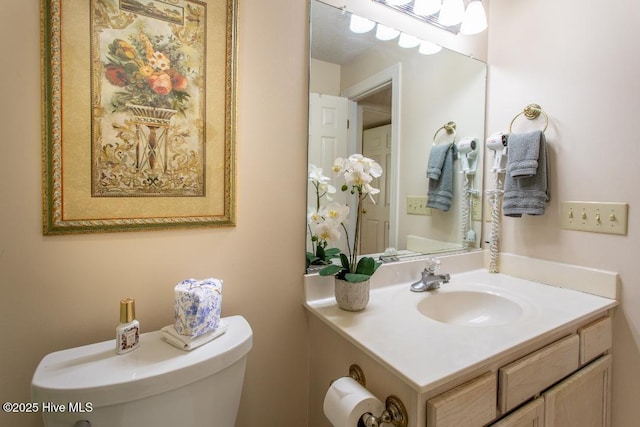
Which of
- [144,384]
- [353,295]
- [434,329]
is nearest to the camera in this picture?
[144,384]

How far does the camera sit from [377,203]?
50.4 inches

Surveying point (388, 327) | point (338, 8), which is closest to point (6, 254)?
point (388, 327)

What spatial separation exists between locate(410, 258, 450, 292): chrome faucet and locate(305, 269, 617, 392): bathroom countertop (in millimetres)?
24

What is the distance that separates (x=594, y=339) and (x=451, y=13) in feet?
4.52

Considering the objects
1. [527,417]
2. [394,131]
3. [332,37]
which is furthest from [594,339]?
[332,37]

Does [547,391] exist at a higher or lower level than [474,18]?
lower

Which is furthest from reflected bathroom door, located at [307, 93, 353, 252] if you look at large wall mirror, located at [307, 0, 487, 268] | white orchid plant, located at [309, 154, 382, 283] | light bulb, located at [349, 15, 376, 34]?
light bulb, located at [349, 15, 376, 34]

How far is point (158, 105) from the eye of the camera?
837 mm

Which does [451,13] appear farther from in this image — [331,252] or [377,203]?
[331,252]

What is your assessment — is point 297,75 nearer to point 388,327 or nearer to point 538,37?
point 388,327

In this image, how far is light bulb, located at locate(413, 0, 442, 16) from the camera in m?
1.29

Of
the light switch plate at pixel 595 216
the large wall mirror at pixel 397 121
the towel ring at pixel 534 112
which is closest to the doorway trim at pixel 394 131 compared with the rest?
the large wall mirror at pixel 397 121

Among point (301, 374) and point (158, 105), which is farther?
point (301, 374)

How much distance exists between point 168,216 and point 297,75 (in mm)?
609
